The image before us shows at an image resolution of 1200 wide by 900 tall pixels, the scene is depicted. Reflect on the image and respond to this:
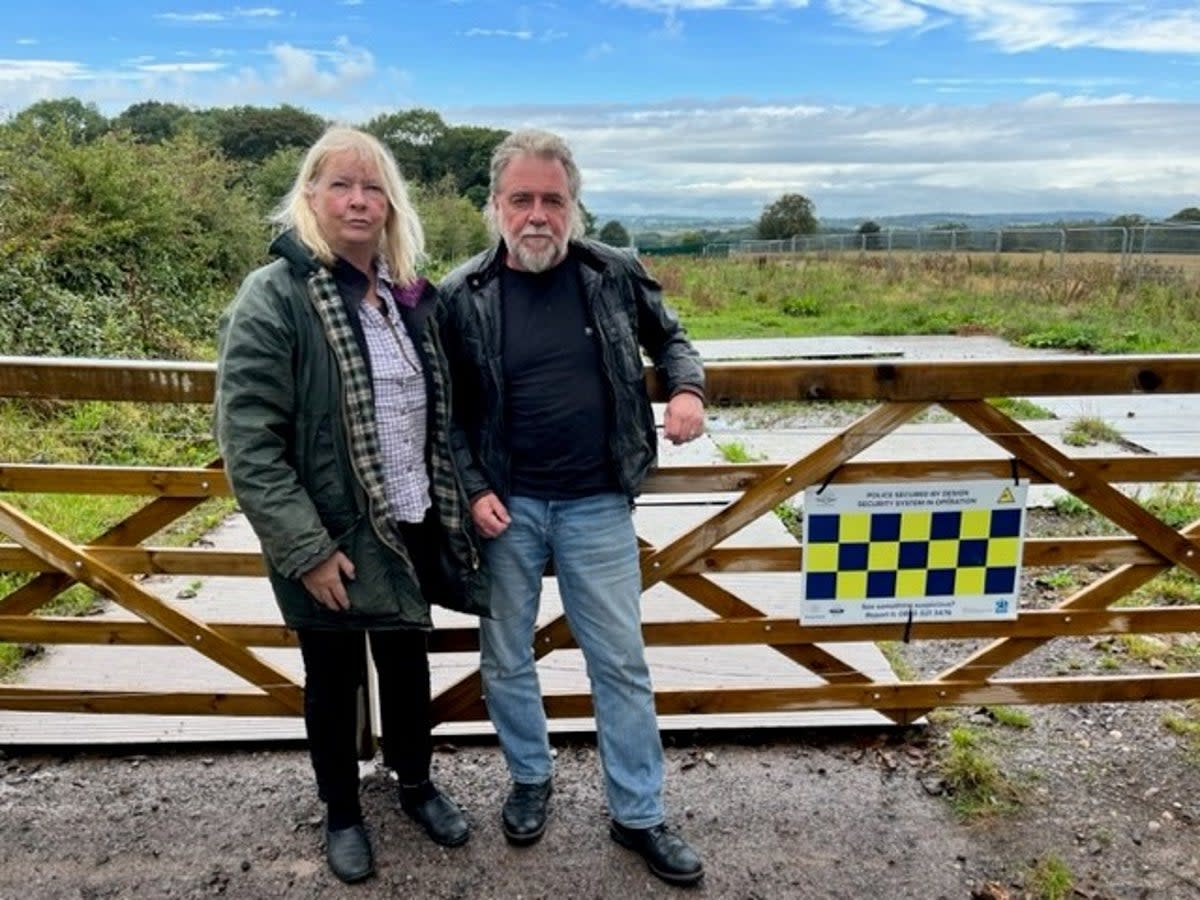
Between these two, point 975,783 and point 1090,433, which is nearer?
point 975,783

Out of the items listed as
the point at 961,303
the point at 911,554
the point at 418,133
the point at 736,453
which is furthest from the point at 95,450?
the point at 418,133

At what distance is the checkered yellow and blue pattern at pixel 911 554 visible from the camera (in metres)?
2.79

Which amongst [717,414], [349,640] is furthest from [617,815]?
[717,414]

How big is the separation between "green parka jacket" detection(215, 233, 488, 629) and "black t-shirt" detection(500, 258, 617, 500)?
18 centimetres

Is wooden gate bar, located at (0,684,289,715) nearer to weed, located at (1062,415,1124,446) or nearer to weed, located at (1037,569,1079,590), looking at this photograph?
weed, located at (1037,569,1079,590)

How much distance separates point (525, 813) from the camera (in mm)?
2676

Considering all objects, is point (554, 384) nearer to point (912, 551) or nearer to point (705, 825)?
point (912, 551)

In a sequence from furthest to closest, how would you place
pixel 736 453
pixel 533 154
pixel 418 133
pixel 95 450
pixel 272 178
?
pixel 418 133, pixel 272 178, pixel 95 450, pixel 736 453, pixel 533 154

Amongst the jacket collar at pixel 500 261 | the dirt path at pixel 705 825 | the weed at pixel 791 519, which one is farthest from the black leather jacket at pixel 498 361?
the weed at pixel 791 519

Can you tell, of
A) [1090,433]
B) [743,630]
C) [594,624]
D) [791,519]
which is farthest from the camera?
[1090,433]

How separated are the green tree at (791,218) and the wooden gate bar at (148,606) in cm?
5091

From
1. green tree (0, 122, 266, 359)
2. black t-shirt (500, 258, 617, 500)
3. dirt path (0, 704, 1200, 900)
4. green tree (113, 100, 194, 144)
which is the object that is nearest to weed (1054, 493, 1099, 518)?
dirt path (0, 704, 1200, 900)

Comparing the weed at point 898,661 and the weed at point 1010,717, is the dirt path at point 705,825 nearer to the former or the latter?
the weed at point 1010,717

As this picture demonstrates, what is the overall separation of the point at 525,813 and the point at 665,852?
41cm
